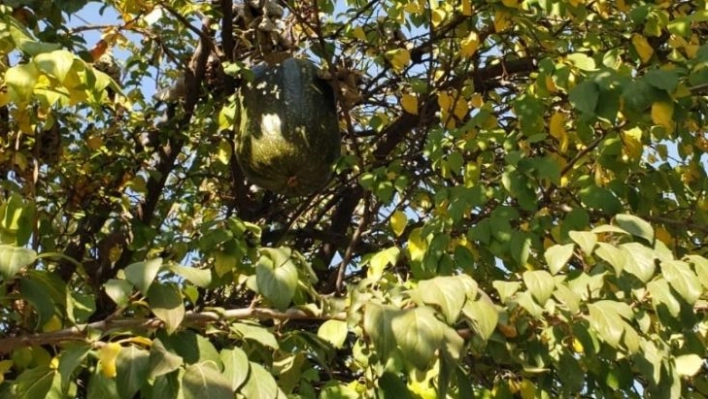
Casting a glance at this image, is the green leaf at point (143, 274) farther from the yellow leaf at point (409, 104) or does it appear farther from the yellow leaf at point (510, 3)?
the yellow leaf at point (409, 104)

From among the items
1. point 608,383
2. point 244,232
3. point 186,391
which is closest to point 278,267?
point 186,391

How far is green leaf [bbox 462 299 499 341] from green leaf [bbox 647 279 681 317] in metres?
0.33

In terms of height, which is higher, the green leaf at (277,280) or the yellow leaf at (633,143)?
the green leaf at (277,280)

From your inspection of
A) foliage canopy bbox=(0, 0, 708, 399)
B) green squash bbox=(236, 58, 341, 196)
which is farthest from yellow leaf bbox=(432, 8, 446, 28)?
green squash bbox=(236, 58, 341, 196)

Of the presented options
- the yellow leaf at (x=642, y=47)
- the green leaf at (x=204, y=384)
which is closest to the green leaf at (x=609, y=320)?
the green leaf at (x=204, y=384)

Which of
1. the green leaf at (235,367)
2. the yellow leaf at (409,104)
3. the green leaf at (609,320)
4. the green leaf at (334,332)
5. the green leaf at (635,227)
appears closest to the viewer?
the green leaf at (235,367)

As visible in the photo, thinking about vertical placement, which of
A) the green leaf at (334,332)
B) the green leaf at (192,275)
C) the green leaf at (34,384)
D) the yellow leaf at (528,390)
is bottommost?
the yellow leaf at (528,390)

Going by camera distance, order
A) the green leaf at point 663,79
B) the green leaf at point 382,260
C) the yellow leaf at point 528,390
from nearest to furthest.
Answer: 1. the green leaf at point 663,79
2. the yellow leaf at point 528,390
3. the green leaf at point 382,260

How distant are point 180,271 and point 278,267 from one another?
0.56ft

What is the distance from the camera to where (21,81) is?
4.50ft

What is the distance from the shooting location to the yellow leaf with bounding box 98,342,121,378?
46.7 inches

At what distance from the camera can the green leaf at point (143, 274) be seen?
1.19m

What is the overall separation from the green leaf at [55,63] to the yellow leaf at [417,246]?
114 centimetres

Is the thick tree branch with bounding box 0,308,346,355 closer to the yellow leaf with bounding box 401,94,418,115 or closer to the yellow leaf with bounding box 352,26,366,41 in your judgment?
the yellow leaf with bounding box 401,94,418,115
